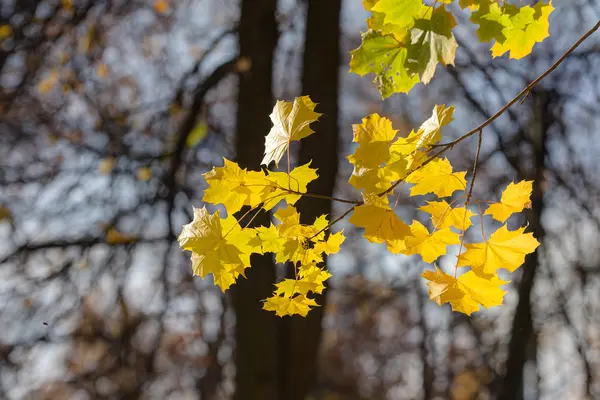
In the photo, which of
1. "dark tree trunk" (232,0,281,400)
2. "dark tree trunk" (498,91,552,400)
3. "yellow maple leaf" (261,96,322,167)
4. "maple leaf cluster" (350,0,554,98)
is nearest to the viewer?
"maple leaf cluster" (350,0,554,98)

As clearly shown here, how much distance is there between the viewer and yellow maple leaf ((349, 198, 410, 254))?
114 centimetres

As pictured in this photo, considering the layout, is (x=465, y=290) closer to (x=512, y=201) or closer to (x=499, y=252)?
(x=499, y=252)

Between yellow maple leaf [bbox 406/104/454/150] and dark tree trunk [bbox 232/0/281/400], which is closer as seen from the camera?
yellow maple leaf [bbox 406/104/454/150]

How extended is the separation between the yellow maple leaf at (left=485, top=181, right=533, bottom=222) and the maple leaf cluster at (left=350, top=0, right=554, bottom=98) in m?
0.27

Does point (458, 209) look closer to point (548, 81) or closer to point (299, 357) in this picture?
point (299, 357)

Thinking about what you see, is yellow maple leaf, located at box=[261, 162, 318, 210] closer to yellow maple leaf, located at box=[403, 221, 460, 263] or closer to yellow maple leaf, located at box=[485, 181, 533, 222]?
yellow maple leaf, located at box=[403, 221, 460, 263]

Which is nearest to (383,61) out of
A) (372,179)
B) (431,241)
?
(372,179)

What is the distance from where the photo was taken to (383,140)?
122 centimetres

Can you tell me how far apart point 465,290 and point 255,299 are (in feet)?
8.51

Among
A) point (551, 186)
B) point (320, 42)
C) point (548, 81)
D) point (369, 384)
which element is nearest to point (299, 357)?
point (320, 42)

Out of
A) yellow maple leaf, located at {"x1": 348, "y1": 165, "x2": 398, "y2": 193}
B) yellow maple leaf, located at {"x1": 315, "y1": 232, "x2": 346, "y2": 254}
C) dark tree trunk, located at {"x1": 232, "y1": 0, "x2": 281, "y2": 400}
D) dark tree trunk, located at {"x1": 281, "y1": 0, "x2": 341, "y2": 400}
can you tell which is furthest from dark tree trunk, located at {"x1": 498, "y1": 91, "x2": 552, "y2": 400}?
yellow maple leaf, located at {"x1": 348, "y1": 165, "x2": 398, "y2": 193}

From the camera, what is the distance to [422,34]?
1.15 meters

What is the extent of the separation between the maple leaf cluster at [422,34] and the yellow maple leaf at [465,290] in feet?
1.25

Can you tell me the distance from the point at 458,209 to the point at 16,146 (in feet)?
14.4
